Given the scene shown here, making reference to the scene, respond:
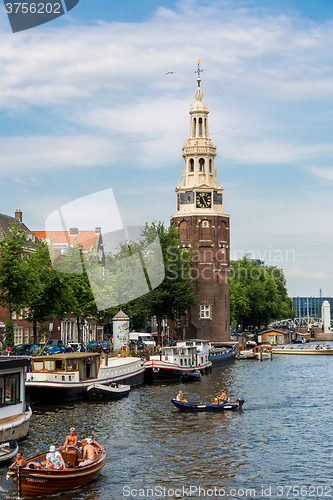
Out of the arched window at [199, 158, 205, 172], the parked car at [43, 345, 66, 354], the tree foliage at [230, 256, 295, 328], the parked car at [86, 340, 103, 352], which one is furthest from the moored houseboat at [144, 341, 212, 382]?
the tree foliage at [230, 256, 295, 328]

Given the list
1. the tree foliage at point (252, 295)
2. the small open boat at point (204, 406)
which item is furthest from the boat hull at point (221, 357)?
the small open boat at point (204, 406)

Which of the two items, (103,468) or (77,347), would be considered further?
(77,347)

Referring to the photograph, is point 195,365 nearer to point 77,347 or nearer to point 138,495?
point 77,347

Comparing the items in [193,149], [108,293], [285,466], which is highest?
[193,149]

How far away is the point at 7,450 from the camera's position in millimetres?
31219

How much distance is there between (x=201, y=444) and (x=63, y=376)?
700 inches

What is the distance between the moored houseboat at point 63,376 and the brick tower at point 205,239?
56.8 m

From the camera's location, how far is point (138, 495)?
28.6 meters

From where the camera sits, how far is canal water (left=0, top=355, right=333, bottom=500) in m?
29.7

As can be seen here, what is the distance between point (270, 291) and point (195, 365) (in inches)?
3618

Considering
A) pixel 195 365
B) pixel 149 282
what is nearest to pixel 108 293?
pixel 149 282

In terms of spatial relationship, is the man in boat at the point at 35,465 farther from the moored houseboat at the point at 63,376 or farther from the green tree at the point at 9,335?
the green tree at the point at 9,335

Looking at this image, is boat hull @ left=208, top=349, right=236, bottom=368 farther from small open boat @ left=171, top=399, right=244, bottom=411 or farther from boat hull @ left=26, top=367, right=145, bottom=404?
small open boat @ left=171, top=399, right=244, bottom=411

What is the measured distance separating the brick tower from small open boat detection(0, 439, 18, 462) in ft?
270
